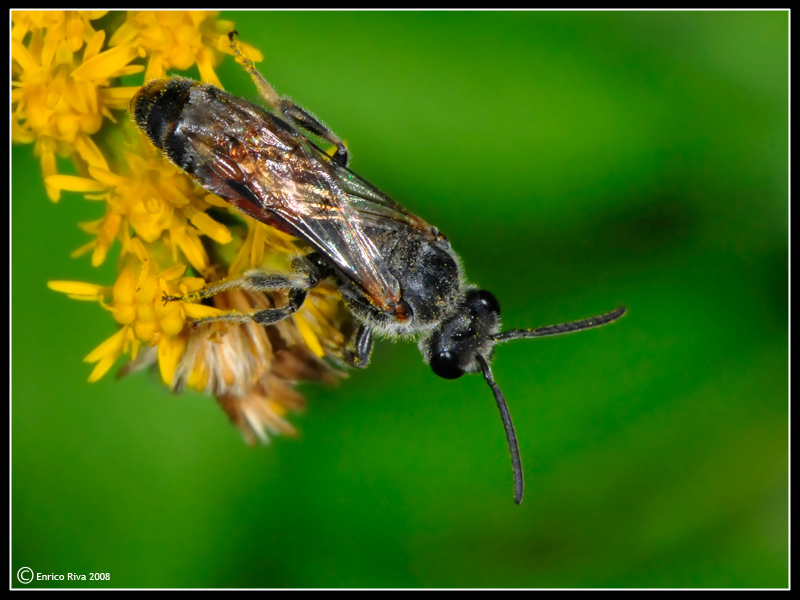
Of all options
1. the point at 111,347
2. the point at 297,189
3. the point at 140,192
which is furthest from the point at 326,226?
the point at 111,347

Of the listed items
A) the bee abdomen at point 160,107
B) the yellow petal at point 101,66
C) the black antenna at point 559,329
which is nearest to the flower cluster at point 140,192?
the yellow petal at point 101,66

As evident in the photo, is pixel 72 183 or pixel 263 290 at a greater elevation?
pixel 72 183

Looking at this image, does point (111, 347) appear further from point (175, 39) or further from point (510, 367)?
point (510, 367)

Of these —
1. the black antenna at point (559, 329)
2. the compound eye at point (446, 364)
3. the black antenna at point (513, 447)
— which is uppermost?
the black antenna at point (559, 329)

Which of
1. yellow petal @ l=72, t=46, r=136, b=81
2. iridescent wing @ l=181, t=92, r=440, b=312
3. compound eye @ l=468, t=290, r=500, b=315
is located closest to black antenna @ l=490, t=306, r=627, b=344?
compound eye @ l=468, t=290, r=500, b=315

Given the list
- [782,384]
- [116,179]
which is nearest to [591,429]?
[782,384]

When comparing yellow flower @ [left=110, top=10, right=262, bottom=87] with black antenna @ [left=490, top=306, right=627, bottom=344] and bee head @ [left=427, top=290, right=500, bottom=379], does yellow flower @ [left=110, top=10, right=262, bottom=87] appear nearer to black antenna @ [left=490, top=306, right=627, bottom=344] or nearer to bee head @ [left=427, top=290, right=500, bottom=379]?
bee head @ [left=427, top=290, right=500, bottom=379]

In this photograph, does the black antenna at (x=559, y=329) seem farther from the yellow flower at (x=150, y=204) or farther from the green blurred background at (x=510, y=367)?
the yellow flower at (x=150, y=204)

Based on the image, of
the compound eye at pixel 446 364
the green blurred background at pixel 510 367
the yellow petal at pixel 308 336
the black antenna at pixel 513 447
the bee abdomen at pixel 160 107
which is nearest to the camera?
the bee abdomen at pixel 160 107
